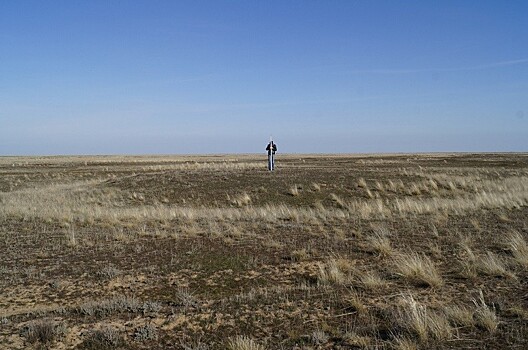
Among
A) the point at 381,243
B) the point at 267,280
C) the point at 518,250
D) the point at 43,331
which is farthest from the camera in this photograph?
the point at 381,243

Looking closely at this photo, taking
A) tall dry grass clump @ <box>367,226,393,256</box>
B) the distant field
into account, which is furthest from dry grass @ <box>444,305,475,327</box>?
tall dry grass clump @ <box>367,226,393,256</box>

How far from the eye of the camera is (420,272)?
324 inches

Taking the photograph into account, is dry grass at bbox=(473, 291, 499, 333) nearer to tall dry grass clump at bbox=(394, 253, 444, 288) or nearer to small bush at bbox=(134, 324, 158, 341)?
tall dry grass clump at bbox=(394, 253, 444, 288)

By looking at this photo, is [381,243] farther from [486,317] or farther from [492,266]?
[486,317]

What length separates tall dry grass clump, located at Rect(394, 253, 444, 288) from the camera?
7.88m

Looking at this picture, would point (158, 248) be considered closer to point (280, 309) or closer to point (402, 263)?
point (280, 309)


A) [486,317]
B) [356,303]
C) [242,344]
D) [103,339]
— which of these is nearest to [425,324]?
[486,317]

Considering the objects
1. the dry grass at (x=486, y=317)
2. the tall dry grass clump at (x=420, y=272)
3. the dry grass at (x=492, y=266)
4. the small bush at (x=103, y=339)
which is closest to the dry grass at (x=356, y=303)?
the tall dry grass clump at (x=420, y=272)

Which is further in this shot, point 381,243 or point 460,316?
point 381,243

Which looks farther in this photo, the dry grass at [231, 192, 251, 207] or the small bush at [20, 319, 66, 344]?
the dry grass at [231, 192, 251, 207]

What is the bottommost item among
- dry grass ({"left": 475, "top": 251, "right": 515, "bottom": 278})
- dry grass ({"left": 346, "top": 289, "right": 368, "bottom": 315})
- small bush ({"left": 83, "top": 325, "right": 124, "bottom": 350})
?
small bush ({"left": 83, "top": 325, "right": 124, "bottom": 350})

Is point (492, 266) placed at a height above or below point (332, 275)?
above

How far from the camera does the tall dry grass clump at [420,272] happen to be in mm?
7879

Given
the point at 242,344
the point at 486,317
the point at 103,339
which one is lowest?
the point at 103,339
